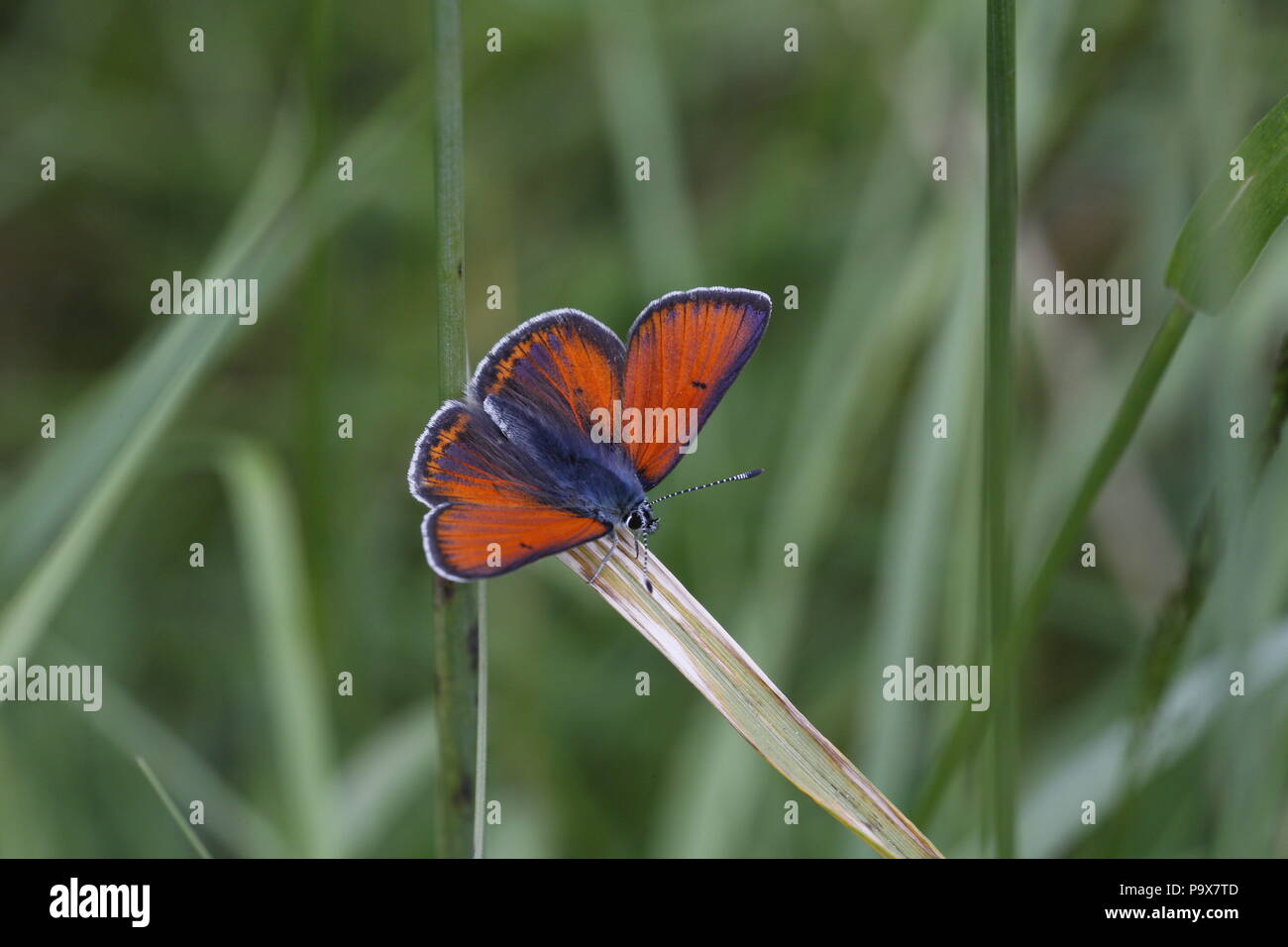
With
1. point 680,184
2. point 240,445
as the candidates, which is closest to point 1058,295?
point 680,184

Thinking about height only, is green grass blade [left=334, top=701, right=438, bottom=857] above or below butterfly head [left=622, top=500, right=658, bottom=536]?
below

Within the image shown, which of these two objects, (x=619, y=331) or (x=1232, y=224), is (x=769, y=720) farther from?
(x=619, y=331)

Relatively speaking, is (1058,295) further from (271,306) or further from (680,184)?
(271,306)

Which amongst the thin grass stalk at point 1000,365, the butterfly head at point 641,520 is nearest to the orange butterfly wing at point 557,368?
the butterfly head at point 641,520

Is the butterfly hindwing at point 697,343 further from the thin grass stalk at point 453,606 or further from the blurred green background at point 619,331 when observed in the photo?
the blurred green background at point 619,331

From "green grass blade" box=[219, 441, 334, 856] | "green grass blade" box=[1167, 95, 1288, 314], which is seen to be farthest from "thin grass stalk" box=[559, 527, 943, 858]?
"green grass blade" box=[219, 441, 334, 856]

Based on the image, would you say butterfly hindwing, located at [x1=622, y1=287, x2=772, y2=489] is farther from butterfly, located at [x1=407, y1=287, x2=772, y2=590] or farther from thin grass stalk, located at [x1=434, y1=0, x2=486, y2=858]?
thin grass stalk, located at [x1=434, y1=0, x2=486, y2=858]

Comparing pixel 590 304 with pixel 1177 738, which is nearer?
pixel 1177 738
